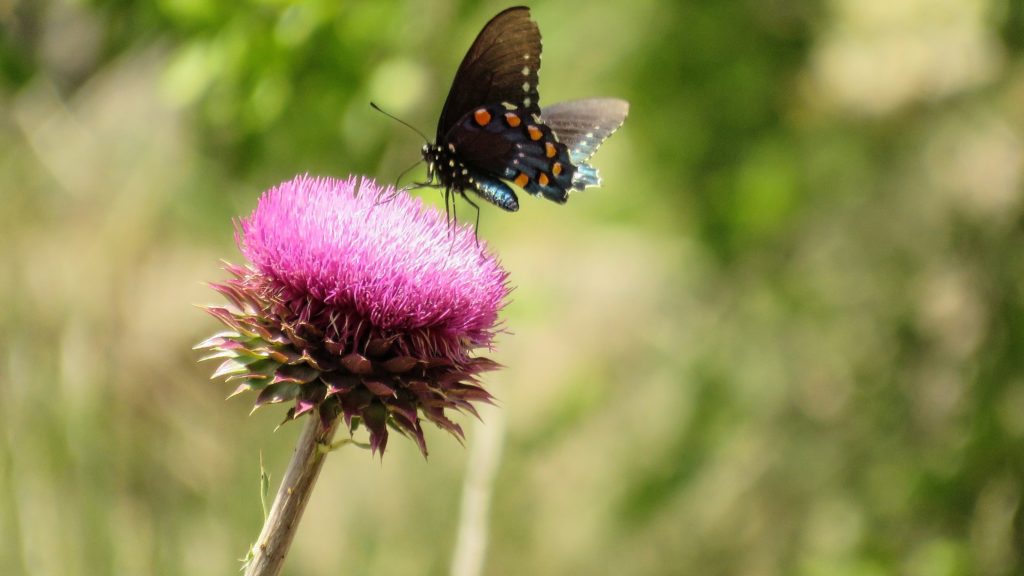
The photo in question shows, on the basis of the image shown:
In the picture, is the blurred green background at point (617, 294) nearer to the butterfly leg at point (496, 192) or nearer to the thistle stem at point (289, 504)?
the butterfly leg at point (496, 192)

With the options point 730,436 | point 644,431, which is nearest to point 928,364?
point 730,436

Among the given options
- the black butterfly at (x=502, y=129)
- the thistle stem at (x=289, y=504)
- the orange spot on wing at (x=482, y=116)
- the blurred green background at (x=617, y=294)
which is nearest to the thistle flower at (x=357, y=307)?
the thistle stem at (x=289, y=504)

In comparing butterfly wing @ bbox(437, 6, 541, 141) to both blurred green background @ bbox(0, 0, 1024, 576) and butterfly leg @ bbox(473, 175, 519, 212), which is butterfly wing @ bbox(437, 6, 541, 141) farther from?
blurred green background @ bbox(0, 0, 1024, 576)

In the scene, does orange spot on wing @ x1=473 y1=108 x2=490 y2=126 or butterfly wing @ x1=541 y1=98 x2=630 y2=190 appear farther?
butterfly wing @ x1=541 y1=98 x2=630 y2=190

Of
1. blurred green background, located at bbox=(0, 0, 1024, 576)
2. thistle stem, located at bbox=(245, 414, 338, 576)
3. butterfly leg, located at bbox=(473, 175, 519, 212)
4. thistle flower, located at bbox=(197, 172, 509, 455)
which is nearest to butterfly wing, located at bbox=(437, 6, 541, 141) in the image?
butterfly leg, located at bbox=(473, 175, 519, 212)

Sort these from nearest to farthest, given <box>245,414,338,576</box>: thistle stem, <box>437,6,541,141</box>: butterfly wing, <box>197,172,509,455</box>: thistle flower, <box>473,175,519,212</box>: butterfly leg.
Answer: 1. <box>245,414,338,576</box>: thistle stem
2. <box>197,172,509,455</box>: thistle flower
3. <box>437,6,541,141</box>: butterfly wing
4. <box>473,175,519,212</box>: butterfly leg

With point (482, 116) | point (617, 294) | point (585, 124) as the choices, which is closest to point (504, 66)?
point (482, 116)
